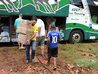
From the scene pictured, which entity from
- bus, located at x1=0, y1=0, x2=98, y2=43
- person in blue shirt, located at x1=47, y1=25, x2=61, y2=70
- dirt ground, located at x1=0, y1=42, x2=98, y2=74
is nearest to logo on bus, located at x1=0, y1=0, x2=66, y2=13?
bus, located at x1=0, y1=0, x2=98, y2=43

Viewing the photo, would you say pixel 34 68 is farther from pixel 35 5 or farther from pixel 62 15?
pixel 62 15

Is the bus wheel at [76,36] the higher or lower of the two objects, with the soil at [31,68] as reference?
higher

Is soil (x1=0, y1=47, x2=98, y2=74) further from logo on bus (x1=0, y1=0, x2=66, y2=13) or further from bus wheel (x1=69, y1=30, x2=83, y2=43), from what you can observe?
bus wheel (x1=69, y1=30, x2=83, y2=43)

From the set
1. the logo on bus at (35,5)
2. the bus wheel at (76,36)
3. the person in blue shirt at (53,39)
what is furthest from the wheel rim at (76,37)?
the person in blue shirt at (53,39)

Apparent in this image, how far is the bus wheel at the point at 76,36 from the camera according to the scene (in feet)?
28.2

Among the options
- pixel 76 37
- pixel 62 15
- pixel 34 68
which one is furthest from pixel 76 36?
pixel 34 68

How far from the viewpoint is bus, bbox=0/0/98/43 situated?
6.81 m

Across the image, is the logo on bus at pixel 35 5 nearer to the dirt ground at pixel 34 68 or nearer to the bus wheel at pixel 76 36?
the bus wheel at pixel 76 36

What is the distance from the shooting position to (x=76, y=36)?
28.9 feet

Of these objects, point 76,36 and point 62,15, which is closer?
point 62,15

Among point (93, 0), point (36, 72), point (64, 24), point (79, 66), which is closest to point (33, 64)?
point (36, 72)

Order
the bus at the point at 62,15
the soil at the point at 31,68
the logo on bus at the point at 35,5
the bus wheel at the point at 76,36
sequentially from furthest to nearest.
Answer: the bus wheel at the point at 76,36
the bus at the point at 62,15
the logo on bus at the point at 35,5
the soil at the point at 31,68

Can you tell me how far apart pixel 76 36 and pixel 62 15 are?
1988mm

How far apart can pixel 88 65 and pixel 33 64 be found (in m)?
2.05
